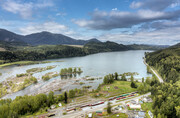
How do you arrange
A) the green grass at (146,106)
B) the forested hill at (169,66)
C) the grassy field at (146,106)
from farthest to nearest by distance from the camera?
the forested hill at (169,66) → the grassy field at (146,106) → the green grass at (146,106)

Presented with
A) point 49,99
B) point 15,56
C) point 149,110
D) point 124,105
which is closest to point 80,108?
point 49,99

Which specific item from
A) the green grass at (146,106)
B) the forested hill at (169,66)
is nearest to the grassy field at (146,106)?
the green grass at (146,106)

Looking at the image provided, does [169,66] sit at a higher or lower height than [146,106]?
higher

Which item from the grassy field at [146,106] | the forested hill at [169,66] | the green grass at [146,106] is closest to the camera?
the green grass at [146,106]

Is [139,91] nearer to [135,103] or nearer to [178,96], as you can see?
[135,103]

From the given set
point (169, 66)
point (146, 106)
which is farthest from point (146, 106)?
point (169, 66)

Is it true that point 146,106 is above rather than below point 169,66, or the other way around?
below

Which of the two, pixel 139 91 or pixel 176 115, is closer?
pixel 176 115

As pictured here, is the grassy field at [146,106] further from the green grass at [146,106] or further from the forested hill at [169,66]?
the forested hill at [169,66]

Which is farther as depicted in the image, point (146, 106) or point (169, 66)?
point (169, 66)

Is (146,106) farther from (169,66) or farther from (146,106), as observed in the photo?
(169,66)

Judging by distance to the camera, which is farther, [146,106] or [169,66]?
[169,66]
